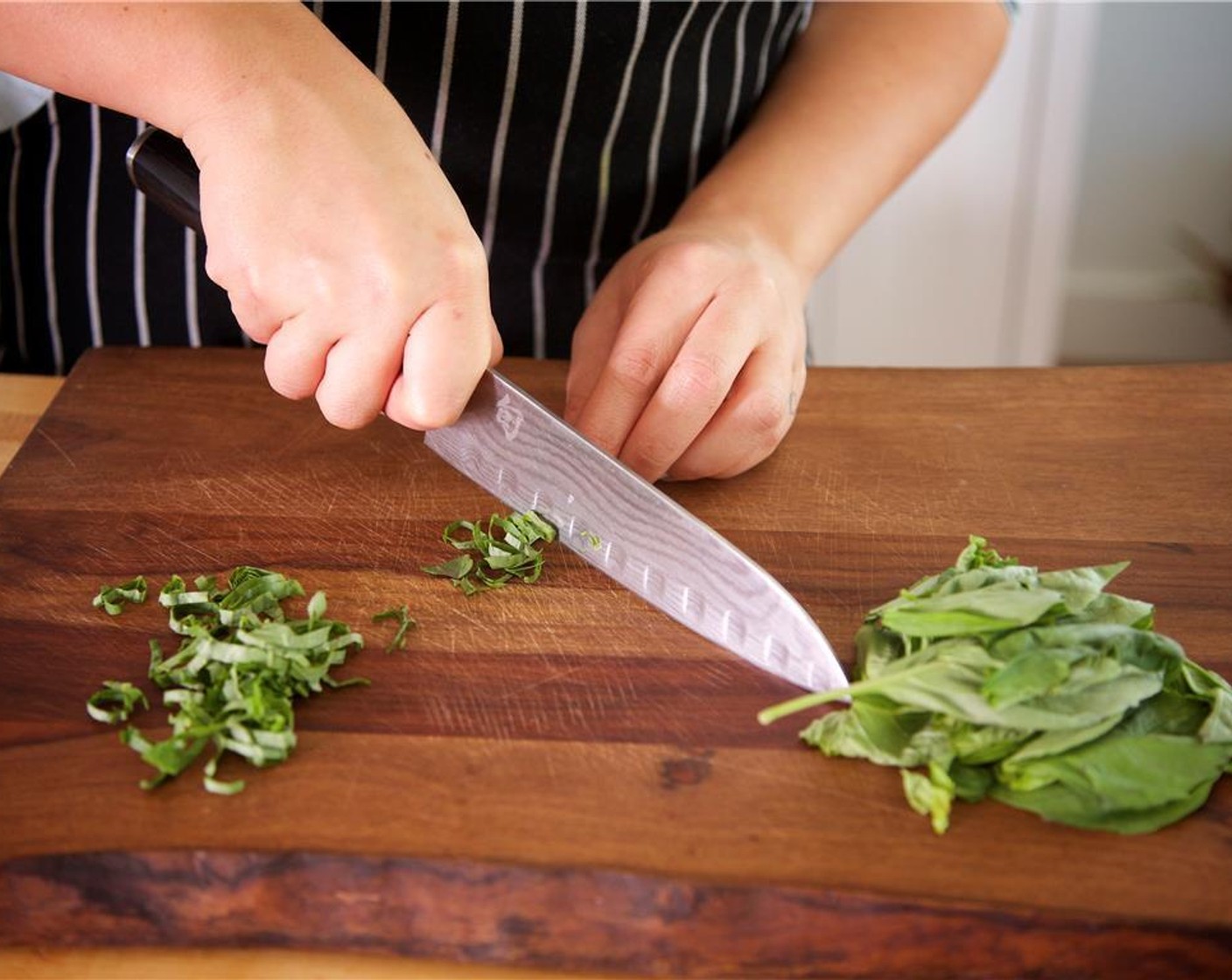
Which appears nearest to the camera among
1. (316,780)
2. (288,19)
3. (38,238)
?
(316,780)

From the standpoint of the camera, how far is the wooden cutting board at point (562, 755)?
104 cm

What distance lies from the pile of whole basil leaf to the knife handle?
78 centimetres

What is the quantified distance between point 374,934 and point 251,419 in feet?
2.57

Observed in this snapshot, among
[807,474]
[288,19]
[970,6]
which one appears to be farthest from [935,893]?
[970,6]

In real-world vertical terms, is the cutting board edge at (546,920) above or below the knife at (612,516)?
below

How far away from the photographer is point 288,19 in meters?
1.27

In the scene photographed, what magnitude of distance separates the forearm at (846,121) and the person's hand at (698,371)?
0.16m

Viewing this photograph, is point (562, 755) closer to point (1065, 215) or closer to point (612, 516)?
point (612, 516)

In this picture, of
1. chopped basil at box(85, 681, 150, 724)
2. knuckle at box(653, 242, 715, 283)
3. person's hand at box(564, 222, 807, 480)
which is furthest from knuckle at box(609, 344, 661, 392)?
chopped basil at box(85, 681, 150, 724)

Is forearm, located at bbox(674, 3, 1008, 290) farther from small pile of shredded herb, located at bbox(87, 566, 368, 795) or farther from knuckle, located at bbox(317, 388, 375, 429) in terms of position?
small pile of shredded herb, located at bbox(87, 566, 368, 795)

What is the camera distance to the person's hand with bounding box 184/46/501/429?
1230 mm

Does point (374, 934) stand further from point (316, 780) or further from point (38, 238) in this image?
point (38, 238)

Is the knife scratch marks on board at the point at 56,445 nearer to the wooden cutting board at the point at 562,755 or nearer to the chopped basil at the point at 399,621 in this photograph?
the wooden cutting board at the point at 562,755

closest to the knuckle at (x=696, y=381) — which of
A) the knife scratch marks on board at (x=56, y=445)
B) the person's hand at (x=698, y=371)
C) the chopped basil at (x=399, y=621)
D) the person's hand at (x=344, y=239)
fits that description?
the person's hand at (x=698, y=371)
